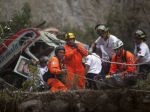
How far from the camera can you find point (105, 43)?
11852mm

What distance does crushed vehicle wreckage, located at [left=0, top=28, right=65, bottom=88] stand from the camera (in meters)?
14.2

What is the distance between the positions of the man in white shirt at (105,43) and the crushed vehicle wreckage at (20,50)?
2456 mm

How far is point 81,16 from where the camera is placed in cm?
2322

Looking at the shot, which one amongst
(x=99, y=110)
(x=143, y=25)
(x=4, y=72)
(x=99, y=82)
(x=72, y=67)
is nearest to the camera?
(x=99, y=110)

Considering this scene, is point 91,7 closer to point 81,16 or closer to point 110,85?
point 81,16

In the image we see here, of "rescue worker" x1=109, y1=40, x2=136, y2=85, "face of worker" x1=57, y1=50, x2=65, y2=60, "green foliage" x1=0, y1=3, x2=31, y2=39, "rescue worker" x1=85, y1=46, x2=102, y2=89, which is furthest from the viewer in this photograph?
"green foliage" x1=0, y1=3, x2=31, y2=39

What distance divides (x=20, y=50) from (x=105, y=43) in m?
3.24

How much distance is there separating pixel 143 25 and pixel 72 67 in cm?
873

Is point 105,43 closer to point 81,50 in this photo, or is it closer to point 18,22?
point 81,50

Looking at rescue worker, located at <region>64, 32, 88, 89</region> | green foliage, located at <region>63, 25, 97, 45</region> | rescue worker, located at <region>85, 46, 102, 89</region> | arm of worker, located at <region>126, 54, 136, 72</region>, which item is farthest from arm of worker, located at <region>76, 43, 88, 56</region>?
green foliage, located at <region>63, 25, 97, 45</region>

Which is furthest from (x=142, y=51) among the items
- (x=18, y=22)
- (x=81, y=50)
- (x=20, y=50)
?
(x=18, y=22)

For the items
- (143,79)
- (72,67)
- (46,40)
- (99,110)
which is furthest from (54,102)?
(46,40)

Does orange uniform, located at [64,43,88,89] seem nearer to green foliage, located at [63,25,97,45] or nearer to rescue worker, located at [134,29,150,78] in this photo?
rescue worker, located at [134,29,150,78]

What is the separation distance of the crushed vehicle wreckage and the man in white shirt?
2.46 m
